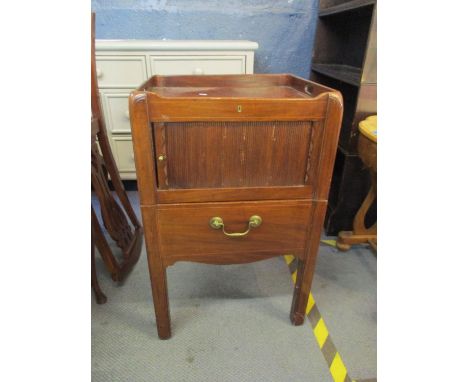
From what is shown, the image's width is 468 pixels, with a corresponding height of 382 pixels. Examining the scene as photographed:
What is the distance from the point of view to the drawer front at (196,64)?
1458mm

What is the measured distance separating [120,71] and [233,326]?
4.14 ft

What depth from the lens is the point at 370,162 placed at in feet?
3.81

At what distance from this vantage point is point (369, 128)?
3.76ft

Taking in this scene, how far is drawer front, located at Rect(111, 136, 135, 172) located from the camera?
1639 mm

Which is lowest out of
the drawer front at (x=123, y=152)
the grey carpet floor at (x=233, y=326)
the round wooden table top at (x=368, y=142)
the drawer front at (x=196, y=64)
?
the grey carpet floor at (x=233, y=326)

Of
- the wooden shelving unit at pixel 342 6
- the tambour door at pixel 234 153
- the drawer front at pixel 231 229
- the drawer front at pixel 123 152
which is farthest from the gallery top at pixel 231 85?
the drawer front at pixel 123 152

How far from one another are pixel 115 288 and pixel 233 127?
860 mm

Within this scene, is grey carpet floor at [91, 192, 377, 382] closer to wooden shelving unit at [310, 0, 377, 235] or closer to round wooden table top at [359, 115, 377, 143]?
wooden shelving unit at [310, 0, 377, 235]

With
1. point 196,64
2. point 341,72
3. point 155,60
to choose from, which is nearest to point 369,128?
point 341,72

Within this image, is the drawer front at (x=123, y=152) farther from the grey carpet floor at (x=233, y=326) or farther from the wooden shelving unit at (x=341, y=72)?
the wooden shelving unit at (x=341, y=72)

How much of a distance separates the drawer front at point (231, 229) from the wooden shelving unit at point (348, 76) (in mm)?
647

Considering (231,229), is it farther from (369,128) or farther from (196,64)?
(196,64)

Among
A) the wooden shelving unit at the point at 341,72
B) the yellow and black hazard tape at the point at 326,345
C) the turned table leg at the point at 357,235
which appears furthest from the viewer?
the turned table leg at the point at 357,235

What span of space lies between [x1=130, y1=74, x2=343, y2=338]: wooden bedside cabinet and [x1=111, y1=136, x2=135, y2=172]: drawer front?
2.70 ft
